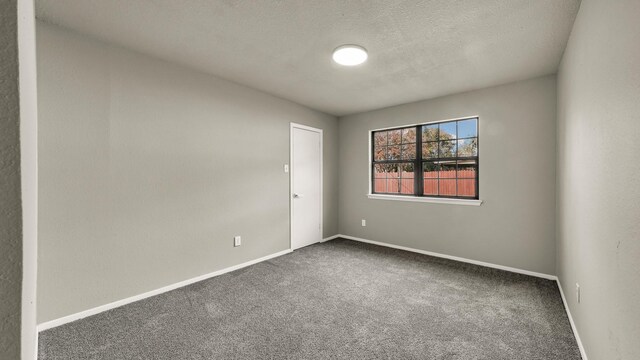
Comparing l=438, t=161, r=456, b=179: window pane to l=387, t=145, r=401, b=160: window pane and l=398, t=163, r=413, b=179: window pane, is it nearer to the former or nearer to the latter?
l=398, t=163, r=413, b=179: window pane

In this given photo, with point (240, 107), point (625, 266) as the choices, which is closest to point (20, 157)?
point (625, 266)

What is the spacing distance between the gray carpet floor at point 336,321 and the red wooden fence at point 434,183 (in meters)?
1.18

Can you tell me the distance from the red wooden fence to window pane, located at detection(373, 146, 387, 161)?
294 mm

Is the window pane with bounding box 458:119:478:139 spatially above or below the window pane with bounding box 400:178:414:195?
above

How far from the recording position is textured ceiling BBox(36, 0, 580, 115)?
1.95 m

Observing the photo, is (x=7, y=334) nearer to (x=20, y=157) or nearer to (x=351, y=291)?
(x=20, y=157)

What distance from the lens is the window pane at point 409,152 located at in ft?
14.2

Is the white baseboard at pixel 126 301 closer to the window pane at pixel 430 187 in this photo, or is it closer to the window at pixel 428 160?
the window at pixel 428 160

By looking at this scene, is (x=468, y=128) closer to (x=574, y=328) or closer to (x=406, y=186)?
(x=406, y=186)

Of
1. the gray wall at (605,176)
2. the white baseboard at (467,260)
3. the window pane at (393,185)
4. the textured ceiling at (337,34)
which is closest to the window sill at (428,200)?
the window pane at (393,185)

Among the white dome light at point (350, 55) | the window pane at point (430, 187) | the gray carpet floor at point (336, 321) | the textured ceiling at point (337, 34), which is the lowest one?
the gray carpet floor at point (336, 321)

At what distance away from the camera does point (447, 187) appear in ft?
13.1

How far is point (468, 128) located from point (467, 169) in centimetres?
57

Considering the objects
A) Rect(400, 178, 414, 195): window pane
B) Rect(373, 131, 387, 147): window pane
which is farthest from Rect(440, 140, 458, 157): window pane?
Rect(373, 131, 387, 147): window pane
